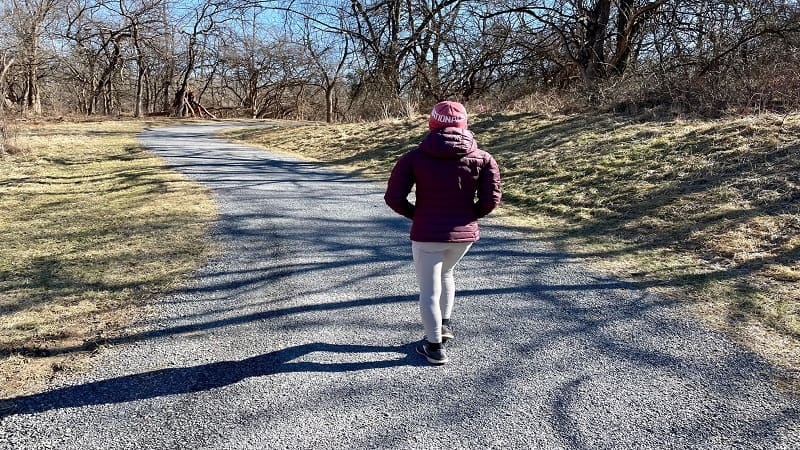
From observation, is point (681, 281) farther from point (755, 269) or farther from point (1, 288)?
point (1, 288)

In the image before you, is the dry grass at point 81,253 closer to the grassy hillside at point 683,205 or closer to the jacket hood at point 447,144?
the jacket hood at point 447,144

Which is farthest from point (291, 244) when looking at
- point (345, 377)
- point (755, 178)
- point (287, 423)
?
point (755, 178)

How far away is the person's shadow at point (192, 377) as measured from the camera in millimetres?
2865

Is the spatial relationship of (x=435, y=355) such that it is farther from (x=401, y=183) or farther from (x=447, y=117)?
(x=447, y=117)

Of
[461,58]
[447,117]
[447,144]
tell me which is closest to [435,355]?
[447,144]

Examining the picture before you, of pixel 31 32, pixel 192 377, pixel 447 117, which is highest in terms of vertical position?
pixel 31 32

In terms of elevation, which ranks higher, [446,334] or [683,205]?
[683,205]

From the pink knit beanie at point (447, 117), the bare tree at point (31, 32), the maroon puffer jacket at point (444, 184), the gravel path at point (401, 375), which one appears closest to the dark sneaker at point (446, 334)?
the gravel path at point (401, 375)

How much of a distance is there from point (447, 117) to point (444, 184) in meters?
0.37

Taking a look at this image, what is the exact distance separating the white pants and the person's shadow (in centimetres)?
27

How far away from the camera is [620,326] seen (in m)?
3.78

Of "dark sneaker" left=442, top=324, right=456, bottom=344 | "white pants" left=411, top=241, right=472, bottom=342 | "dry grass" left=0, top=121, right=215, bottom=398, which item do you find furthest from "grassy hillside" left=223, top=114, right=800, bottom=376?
"dry grass" left=0, top=121, right=215, bottom=398

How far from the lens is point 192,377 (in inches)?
122

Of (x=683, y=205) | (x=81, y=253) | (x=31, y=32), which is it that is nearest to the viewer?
(x=81, y=253)
